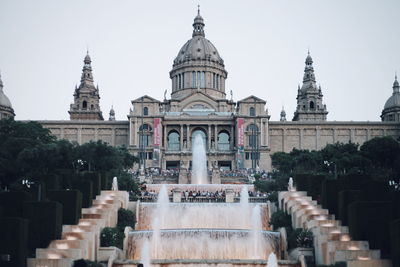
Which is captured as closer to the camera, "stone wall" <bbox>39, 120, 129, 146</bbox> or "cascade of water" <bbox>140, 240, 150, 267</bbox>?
"cascade of water" <bbox>140, 240, 150, 267</bbox>

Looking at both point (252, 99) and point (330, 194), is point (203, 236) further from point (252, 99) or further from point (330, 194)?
point (252, 99)

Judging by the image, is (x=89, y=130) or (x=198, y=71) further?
(x=198, y=71)

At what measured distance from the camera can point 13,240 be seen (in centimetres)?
2789

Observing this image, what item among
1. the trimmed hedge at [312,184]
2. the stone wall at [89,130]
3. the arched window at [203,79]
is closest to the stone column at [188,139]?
the stone wall at [89,130]

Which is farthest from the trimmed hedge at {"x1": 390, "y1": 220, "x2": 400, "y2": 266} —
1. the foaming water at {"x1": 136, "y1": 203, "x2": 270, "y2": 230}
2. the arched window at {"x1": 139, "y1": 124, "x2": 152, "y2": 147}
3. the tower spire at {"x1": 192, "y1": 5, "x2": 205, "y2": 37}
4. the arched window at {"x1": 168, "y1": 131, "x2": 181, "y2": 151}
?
the tower spire at {"x1": 192, "y1": 5, "x2": 205, "y2": 37}

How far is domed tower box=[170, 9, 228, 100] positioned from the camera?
110875 mm

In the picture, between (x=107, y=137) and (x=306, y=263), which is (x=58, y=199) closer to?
(x=306, y=263)

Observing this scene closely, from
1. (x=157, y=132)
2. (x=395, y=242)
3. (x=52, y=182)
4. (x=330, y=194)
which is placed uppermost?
(x=157, y=132)

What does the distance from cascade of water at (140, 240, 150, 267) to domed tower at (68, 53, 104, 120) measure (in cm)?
7315

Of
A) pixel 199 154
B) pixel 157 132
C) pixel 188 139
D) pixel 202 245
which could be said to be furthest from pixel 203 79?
pixel 202 245

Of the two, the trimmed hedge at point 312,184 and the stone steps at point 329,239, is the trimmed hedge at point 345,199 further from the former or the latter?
the trimmed hedge at point 312,184

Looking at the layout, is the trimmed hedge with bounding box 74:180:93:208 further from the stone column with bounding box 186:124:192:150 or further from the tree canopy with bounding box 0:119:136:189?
the stone column with bounding box 186:124:192:150

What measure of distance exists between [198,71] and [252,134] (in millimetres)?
24679

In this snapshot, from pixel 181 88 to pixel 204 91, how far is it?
16.6 ft
